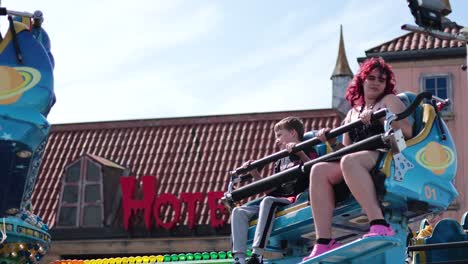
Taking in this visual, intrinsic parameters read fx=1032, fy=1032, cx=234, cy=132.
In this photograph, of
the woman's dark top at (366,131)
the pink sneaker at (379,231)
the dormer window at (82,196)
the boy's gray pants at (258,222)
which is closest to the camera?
the pink sneaker at (379,231)

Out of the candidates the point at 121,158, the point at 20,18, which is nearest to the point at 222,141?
the point at 121,158

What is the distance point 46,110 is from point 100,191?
16.3m

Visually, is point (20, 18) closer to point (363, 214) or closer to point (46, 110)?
point (46, 110)

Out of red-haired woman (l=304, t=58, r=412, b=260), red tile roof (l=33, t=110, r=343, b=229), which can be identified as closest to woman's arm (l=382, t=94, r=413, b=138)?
red-haired woman (l=304, t=58, r=412, b=260)

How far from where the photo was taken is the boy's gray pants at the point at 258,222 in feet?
24.1

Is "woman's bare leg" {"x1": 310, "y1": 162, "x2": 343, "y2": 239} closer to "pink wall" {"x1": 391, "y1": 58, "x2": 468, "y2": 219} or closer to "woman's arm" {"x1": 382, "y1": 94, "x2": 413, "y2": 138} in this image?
"woman's arm" {"x1": 382, "y1": 94, "x2": 413, "y2": 138}

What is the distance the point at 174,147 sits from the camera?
85.3 feet

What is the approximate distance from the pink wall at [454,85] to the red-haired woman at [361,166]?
2071 centimetres

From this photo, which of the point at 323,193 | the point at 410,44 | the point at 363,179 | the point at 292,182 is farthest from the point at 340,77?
the point at 363,179

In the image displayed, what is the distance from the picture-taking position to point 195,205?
24500mm

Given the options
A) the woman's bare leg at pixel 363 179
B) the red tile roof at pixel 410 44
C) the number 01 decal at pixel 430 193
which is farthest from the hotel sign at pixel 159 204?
the woman's bare leg at pixel 363 179

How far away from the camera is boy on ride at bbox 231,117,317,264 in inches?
290

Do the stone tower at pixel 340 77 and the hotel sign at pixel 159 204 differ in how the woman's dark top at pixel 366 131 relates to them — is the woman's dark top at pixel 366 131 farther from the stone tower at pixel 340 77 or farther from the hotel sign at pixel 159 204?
the stone tower at pixel 340 77

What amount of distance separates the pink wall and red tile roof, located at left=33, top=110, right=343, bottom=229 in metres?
3.75
